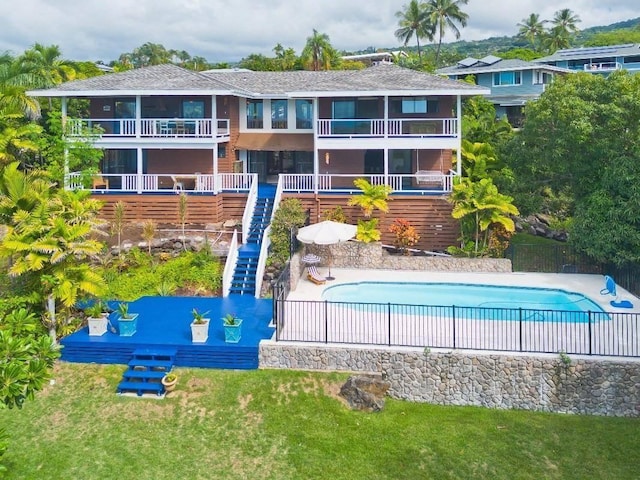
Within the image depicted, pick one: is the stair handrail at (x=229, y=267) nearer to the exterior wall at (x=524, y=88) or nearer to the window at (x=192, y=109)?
the window at (x=192, y=109)

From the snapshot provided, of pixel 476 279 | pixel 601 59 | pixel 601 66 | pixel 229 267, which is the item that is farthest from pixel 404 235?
pixel 601 59

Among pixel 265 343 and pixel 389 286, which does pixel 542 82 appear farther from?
pixel 265 343

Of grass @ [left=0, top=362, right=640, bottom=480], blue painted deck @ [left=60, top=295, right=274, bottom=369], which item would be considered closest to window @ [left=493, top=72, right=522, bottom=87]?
blue painted deck @ [left=60, top=295, right=274, bottom=369]

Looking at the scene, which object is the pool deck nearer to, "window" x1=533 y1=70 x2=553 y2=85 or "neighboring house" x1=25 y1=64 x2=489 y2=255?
"neighboring house" x1=25 y1=64 x2=489 y2=255

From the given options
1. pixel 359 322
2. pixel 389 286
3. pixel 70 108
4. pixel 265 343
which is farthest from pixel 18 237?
pixel 70 108

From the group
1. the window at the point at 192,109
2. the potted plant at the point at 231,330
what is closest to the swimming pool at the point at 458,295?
the potted plant at the point at 231,330

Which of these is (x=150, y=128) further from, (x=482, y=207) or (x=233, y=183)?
(x=482, y=207)
